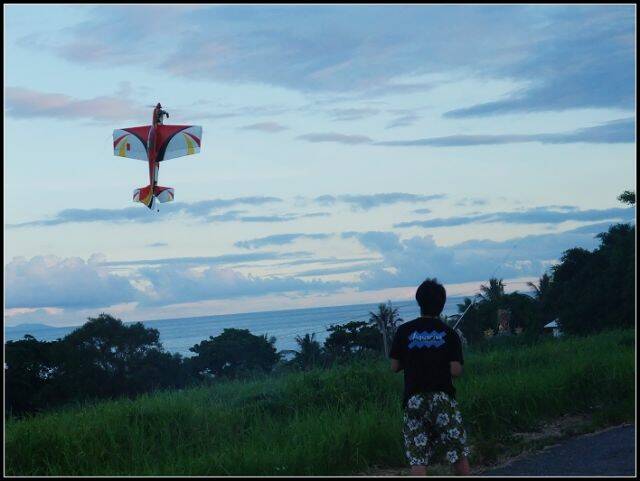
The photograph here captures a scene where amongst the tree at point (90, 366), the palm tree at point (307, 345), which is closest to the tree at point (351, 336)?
the palm tree at point (307, 345)

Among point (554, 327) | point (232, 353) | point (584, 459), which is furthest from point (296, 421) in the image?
point (554, 327)

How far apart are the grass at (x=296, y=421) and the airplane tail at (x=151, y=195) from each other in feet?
8.21

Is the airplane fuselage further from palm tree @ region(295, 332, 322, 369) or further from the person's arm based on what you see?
palm tree @ region(295, 332, 322, 369)

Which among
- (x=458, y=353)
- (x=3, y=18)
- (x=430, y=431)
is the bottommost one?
(x=430, y=431)

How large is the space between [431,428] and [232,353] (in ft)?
61.8

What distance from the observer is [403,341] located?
6.09m

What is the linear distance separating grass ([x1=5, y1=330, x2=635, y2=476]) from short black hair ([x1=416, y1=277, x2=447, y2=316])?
2478mm

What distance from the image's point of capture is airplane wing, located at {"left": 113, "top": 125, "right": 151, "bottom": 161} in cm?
1031

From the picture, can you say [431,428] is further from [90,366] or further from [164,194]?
[90,366]

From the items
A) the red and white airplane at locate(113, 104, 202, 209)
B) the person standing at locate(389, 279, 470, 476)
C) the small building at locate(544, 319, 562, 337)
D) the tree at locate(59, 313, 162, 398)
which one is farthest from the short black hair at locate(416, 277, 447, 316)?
the small building at locate(544, 319, 562, 337)

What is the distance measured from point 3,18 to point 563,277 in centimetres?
2606

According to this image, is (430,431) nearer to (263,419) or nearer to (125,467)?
(125,467)

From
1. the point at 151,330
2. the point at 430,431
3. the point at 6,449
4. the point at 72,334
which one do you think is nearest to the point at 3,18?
the point at 6,449

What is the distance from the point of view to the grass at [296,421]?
8148 millimetres
